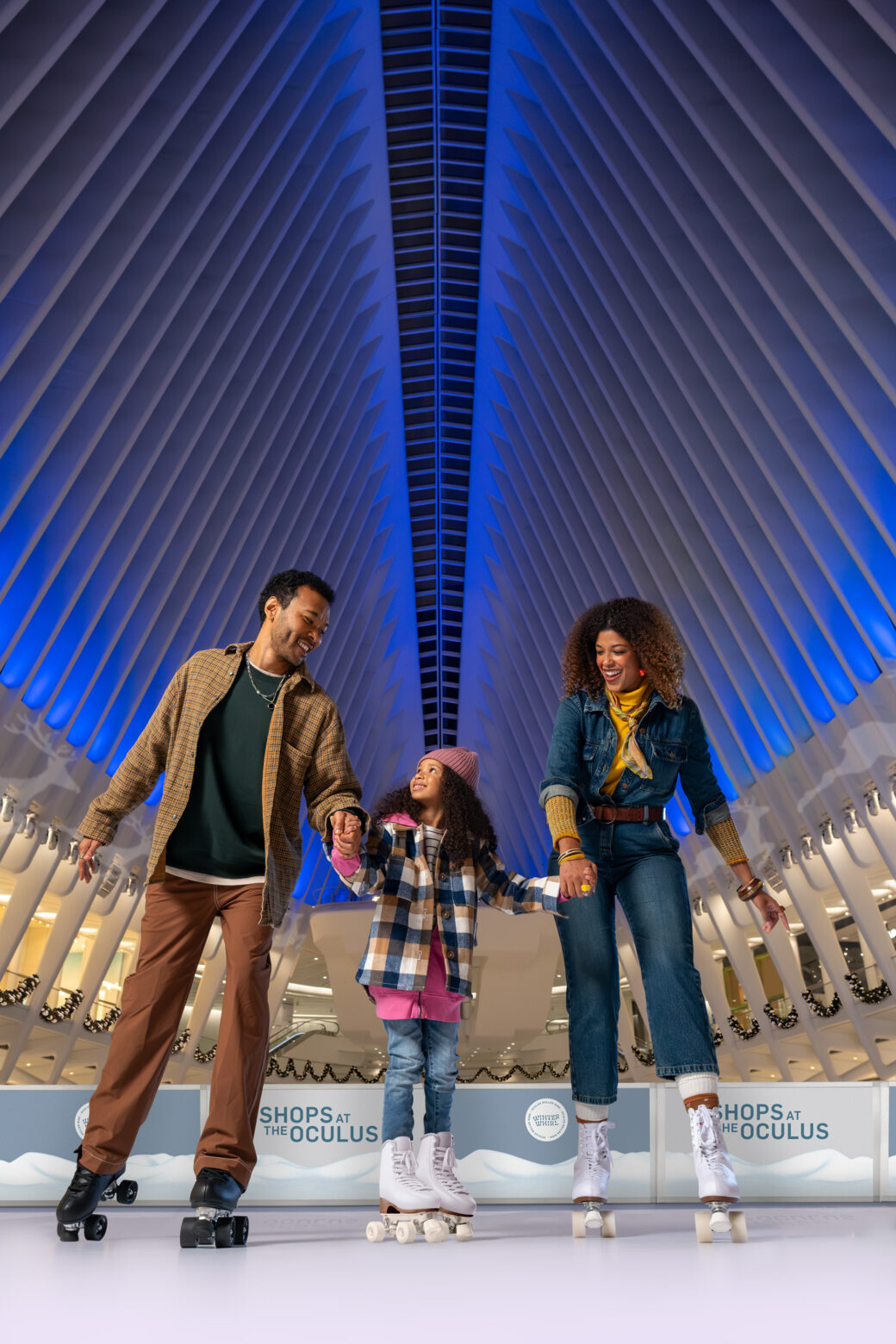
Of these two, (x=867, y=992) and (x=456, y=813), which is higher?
(x=867, y=992)

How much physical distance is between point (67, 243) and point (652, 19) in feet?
20.8

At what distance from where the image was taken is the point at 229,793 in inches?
149

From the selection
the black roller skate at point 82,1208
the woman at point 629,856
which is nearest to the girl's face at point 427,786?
the woman at point 629,856

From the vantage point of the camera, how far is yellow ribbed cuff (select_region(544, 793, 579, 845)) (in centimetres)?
375

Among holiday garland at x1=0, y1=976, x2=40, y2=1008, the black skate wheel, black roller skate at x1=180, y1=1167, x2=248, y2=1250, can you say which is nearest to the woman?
black roller skate at x1=180, y1=1167, x2=248, y2=1250

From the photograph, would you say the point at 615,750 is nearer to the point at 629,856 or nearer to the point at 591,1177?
the point at 629,856

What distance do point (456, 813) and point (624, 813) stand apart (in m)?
0.65

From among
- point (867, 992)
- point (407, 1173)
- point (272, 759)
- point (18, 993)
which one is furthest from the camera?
point (18, 993)

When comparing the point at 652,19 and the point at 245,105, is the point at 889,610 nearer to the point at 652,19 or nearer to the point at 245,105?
the point at 652,19

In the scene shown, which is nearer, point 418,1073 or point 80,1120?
point 418,1073

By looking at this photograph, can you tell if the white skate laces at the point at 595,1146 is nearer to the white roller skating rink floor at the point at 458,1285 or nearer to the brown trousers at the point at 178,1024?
the white roller skating rink floor at the point at 458,1285

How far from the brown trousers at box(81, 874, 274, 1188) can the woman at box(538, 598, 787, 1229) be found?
3.19 feet

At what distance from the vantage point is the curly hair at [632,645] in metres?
4.02

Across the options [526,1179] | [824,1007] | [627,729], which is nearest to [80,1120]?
[526,1179]
